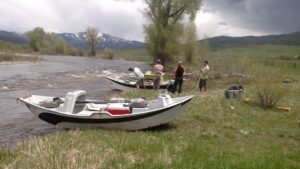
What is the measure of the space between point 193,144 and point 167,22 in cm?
4286

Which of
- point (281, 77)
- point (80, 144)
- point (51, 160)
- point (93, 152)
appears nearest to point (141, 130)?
point (80, 144)

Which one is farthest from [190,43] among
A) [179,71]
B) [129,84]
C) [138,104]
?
[138,104]

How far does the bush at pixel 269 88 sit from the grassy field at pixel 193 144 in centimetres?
15

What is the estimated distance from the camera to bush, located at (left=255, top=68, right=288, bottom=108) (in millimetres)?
16859

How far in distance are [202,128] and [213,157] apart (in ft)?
13.9

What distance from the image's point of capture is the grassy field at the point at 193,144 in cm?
741

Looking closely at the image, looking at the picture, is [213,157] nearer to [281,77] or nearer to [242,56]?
[281,77]

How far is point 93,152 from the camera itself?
838 cm

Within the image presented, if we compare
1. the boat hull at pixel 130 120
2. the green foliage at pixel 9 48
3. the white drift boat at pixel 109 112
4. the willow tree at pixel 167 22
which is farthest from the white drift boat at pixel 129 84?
the green foliage at pixel 9 48

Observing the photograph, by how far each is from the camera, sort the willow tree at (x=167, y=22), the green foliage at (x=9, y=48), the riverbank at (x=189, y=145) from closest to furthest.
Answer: the riverbank at (x=189, y=145), the willow tree at (x=167, y=22), the green foliage at (x=9, y=48)

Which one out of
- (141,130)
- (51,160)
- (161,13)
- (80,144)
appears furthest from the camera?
(161,13)

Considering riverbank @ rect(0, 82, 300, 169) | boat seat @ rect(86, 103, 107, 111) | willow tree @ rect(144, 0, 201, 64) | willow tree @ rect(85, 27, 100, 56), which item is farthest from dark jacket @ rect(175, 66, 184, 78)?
willow tree @ rect(85, 27, 100, 56)

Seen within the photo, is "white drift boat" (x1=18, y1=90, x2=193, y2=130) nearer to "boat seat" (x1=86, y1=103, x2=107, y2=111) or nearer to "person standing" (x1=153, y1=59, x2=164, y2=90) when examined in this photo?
"boat seat" (x1=86, y1=103, x2=107, y2=111)

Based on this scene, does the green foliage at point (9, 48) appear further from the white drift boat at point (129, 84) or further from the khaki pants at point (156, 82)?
the khaki pants at point (156, 82)
